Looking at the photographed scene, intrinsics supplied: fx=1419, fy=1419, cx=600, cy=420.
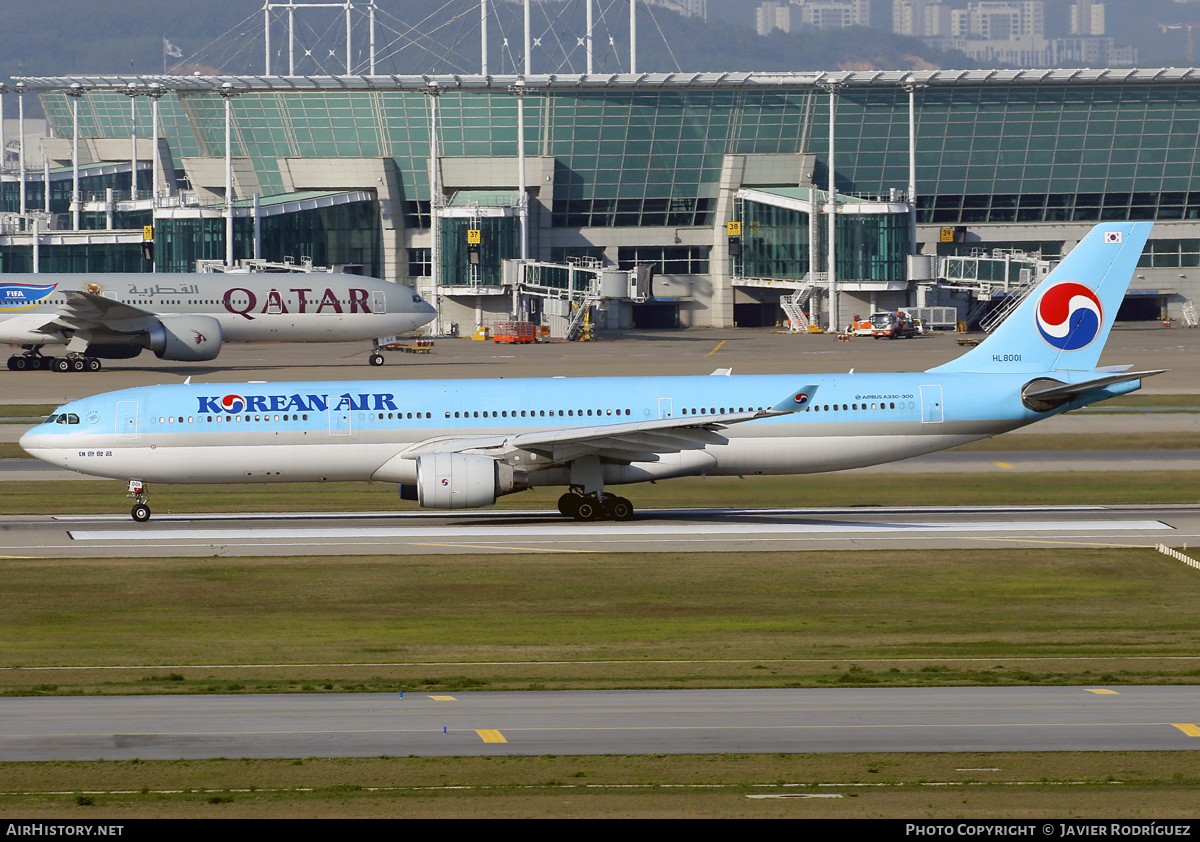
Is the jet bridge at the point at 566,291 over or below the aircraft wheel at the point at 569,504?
over

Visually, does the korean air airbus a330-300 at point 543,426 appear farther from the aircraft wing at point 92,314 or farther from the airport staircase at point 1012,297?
the airport staircase at point 1012,297

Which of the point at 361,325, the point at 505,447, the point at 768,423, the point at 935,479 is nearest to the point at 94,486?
the point at 505,447

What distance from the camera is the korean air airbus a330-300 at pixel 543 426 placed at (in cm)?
3912

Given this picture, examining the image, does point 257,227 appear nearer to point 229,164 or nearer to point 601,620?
point 229,164

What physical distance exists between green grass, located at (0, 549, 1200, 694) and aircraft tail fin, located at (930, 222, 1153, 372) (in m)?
8.82

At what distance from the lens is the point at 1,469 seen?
165ft

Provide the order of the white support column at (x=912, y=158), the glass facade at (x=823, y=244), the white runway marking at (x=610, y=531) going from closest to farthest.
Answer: the white runway marking at (x=610, y=531) < the glass facade at (x=823, y=244) < the white support column at (x=912, y=158)

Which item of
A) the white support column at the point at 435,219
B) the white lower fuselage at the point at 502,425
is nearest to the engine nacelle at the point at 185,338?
the white support column at the point at 435,219

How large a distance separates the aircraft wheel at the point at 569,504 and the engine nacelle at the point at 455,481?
10.9 ft

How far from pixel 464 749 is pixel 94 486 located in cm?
3247

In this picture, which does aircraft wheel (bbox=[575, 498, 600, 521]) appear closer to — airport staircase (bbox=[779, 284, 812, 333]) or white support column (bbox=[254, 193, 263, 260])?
airport staircase (bbox=[779, 284, 812, 333])

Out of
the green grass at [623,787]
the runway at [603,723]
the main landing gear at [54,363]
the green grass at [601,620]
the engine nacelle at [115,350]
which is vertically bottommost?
the green grass at [601,620]

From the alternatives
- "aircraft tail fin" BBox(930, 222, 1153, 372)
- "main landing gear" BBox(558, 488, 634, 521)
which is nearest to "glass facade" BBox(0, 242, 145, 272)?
"main landing gear" BBox(558, 488, 634, 521)

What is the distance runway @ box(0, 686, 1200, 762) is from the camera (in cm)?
1941
